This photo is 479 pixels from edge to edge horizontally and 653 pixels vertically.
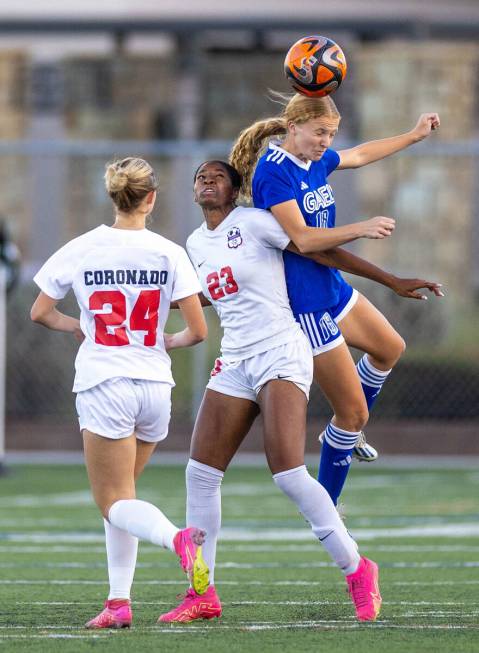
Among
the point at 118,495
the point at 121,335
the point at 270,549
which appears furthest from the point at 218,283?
the point at 270,549

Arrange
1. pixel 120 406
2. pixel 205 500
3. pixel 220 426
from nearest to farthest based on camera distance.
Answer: pixel 120 406, pixel 220 426, pixel 205 500

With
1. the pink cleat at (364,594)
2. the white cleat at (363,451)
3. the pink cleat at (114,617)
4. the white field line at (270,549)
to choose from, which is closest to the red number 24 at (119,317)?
the pink cleat at (114,617)

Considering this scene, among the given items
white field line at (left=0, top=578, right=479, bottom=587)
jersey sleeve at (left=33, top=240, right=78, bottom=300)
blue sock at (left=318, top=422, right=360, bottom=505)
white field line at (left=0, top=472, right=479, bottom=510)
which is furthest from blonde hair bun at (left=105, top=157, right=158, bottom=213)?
white field line at (left=0, top=472, right=479, bottom=510)

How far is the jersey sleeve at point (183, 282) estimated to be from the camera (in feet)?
19.5

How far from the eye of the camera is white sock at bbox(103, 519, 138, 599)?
595 cm

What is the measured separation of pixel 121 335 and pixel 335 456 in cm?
130

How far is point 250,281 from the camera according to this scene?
20.0 ft

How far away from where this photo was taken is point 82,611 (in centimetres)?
641

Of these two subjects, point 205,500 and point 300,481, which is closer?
point 300,481

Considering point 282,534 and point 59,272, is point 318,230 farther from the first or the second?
point 282,534

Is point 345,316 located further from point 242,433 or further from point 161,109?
point 161,109

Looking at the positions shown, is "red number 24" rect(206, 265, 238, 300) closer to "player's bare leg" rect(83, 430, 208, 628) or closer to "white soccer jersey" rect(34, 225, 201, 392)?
"white soccer jersey" rect(34, 225, 201, 392)

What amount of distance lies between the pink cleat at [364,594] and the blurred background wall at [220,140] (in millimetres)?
8311

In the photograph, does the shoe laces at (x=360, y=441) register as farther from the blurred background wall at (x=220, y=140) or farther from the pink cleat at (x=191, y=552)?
the blurred background wall at (x=220, y=140)
